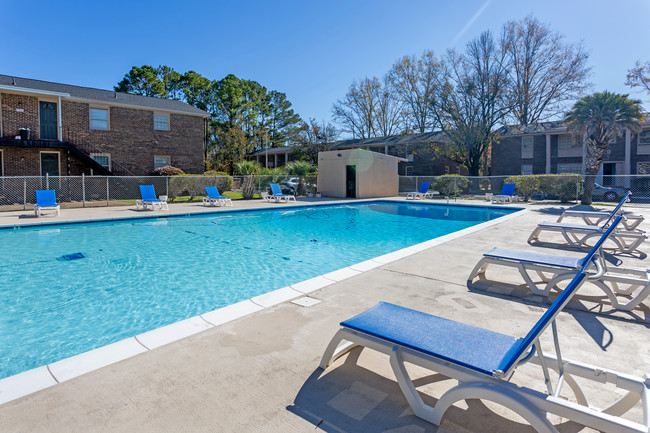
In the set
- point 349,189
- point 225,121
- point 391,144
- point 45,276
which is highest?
point 225,121

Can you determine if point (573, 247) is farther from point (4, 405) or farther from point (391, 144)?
point (391, 144)

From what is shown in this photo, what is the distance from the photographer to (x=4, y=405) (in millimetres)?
2043

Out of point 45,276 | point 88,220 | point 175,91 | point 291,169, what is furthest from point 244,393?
point 175,91

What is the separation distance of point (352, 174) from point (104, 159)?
1457cm

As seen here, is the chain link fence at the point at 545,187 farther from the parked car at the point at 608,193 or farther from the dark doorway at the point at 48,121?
the dark doorway at the point at 48,121

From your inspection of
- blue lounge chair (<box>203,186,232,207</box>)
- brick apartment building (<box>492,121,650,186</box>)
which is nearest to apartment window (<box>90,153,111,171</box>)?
blue lounge chair (<box>203,186,232,207</box>)

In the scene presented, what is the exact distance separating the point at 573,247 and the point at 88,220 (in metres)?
13.5

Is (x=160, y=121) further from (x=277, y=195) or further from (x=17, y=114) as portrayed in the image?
(x=277, y=195)

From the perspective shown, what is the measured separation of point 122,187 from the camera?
1850cm

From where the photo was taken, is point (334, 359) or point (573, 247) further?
point (573, 247)

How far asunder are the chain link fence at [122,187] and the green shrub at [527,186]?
1224 centimetres

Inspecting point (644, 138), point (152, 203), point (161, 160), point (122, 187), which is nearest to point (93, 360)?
point (152, 203)

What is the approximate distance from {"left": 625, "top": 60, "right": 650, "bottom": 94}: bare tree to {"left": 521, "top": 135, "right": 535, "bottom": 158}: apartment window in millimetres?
6499

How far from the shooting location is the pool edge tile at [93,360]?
2402 millimetres
